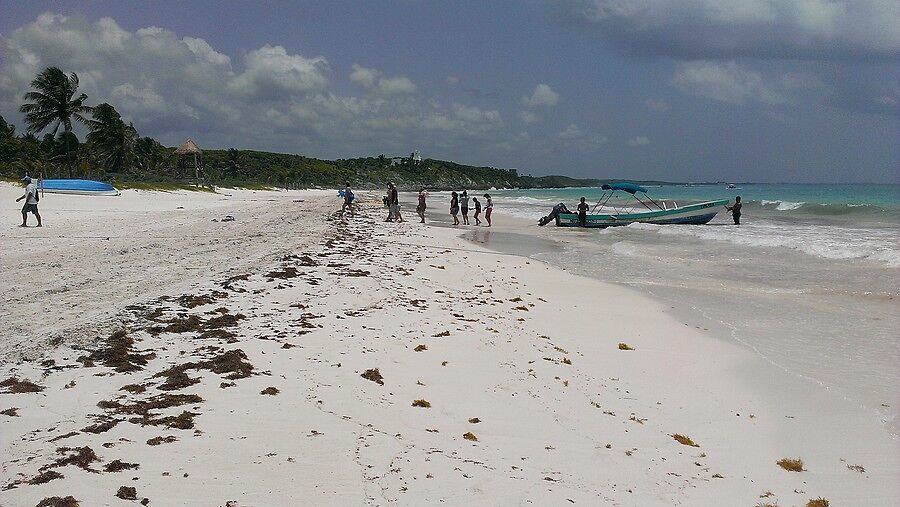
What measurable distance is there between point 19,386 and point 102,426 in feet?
4.26

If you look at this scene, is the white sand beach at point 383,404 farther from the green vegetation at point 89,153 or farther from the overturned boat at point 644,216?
the green vegetation at point 89,153

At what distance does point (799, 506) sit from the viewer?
4.27m

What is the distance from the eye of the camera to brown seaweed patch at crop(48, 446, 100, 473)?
3705 mm

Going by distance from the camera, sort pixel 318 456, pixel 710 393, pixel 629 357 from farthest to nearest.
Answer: pixel 629 357 < pixel 710 393 < pixel 318 456

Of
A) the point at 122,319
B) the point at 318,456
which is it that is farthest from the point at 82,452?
the point at 122,319

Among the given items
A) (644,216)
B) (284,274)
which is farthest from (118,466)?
(644,216)

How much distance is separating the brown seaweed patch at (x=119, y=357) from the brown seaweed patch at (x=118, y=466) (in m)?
2.00

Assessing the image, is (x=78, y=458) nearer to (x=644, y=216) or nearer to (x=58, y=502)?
(x=58, y=502)

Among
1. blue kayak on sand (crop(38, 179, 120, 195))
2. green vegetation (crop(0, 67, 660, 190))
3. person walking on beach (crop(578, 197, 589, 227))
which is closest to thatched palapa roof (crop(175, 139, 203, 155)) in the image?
green vegetation (crop(0, 67, 660, 190))

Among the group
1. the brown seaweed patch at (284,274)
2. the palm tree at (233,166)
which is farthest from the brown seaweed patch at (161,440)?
the palm tree at (233,166)

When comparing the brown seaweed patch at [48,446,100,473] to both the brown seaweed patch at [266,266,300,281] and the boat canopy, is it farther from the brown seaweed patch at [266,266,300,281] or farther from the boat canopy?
the boat canopy

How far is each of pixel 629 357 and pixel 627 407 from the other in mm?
2000

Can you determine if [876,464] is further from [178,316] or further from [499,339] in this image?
[178,316]

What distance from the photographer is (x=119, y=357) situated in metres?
5.90
